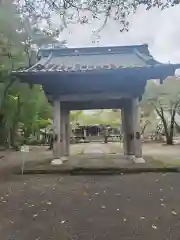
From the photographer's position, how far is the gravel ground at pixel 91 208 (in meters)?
3.77

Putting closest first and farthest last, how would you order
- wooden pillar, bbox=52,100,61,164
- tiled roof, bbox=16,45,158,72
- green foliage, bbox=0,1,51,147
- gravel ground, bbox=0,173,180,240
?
gravel ground, bbox=0,173,180,240 → wooden pillar, bbox=52,100,61,164 → tiled roof, bbox=16,45,158,72 → green foliage, bbox=0,1,51,147

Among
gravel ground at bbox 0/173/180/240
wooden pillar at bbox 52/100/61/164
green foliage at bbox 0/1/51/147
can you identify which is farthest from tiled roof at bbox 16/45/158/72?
gravel ground at bbox 0/173/180/240

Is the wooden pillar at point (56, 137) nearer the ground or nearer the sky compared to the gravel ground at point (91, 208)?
nearer the sky

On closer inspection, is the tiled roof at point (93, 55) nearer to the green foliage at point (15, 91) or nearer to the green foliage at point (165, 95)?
the green foliage at point (15, 91)

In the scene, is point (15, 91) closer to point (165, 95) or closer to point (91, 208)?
point (165, 95)

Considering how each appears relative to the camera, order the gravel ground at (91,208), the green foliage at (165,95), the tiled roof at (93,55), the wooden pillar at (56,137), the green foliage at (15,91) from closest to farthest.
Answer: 1. the gravel ground at (91,208)
2. the wooden pillar at (56,137)
3. the tiled roof at (93,55)
4. the green foliage at (15,91)
5. the green foliage at (165,95)

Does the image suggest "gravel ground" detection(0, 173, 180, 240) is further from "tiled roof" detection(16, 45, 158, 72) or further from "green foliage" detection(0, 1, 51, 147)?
"green foliage" detection(0, 1, 51, 147)

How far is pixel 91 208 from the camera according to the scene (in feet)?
16.1

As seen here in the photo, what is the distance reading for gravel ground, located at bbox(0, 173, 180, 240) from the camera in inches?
148

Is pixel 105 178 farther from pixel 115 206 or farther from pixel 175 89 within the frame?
pixel 175 89

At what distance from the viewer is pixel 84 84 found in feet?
32.5

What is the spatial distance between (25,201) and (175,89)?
17147mm

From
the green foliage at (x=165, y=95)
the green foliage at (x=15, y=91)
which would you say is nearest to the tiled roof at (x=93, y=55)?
the green foliage at (x=15, y=91)

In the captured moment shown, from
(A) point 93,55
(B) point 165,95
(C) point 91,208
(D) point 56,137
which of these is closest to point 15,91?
(A) point 93,55
